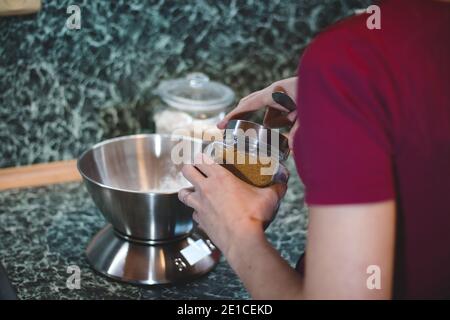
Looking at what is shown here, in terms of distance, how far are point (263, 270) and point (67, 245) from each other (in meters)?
0.61

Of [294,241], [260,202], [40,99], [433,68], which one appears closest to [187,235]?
[294,241]

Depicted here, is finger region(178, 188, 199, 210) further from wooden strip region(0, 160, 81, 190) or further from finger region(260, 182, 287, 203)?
wooden strip region(0, 160, 81, 190)

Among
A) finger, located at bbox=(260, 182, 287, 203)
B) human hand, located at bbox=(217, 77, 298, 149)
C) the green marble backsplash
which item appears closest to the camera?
finger, located at bbox=(260, 182, 287, 203)

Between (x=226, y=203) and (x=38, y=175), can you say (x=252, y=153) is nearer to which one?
(x=226, y=203)

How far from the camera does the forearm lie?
25.0 inches

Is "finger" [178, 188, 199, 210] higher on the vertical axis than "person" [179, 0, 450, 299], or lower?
lower

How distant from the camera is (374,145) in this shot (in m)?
0.53

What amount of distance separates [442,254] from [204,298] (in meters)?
0.51

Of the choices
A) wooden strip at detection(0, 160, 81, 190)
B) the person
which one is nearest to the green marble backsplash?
wooden strip at detection(0, 160, 81, 190)

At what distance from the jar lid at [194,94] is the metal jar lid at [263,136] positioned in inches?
17.9

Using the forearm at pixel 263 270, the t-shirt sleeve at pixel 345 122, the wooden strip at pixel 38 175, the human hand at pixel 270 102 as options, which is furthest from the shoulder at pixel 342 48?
the wooden strip at pixel 38 175

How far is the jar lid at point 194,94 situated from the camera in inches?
52.3

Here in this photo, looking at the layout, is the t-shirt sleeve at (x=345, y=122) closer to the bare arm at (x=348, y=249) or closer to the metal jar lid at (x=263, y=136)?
the bare arm at (x=348, y=249)

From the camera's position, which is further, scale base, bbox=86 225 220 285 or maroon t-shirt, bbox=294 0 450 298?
scale base, bbox=86 225 220 285
